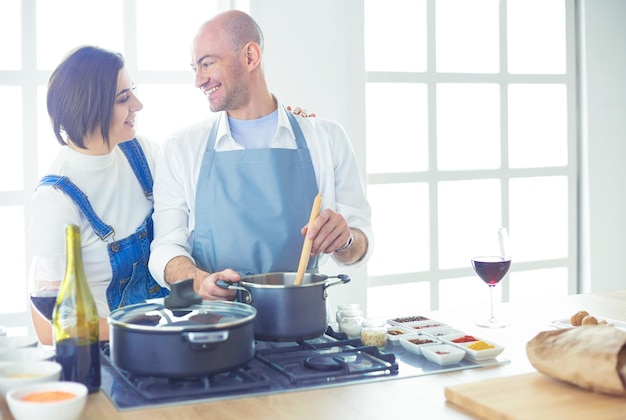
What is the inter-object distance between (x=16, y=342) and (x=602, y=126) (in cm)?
414

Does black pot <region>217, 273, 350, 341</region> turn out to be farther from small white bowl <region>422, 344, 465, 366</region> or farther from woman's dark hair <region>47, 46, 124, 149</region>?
woman's dark hair <region>47, 46, 124, 149</region>

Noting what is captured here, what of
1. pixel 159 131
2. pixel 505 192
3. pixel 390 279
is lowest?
pixel 390 279

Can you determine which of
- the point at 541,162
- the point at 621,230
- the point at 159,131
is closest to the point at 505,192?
the point at 541,162

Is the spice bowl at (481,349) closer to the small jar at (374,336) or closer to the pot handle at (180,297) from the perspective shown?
the small jar at (374,336)

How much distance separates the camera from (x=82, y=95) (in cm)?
267

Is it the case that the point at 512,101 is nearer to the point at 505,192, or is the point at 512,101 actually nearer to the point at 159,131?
the point at 505,192

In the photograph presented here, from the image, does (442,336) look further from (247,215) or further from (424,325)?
(247,215)

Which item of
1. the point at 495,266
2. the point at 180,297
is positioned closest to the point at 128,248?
the point at 180,297

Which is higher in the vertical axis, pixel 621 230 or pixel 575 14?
pixel 575 14

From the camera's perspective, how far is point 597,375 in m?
1.47

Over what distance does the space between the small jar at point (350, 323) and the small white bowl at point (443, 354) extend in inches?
9.5

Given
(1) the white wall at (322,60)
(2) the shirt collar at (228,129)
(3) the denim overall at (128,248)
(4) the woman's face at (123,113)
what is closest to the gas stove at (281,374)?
(3) the denim overall at (128,248)

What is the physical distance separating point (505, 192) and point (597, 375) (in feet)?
11.7

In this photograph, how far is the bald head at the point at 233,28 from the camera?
9.09 ft
